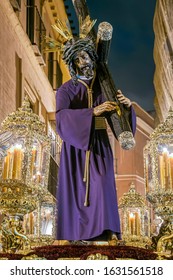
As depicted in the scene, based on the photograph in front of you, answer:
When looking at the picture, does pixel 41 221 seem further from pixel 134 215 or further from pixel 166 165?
pixel 134 215

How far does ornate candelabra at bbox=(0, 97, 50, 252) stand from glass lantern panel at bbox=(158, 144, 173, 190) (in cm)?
82

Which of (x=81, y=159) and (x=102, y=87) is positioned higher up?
(x=102, y=87)

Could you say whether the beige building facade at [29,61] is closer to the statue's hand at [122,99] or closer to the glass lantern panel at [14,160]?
the statue's hand at [122,99]

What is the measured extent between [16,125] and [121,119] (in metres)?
0.75

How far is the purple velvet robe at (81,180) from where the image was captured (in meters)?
4.01

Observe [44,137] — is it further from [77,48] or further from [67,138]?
[77,48]

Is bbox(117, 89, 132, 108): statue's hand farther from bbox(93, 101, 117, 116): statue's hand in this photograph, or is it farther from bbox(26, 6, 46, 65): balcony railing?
bbox(26, 6, 46, 65): balcony railing

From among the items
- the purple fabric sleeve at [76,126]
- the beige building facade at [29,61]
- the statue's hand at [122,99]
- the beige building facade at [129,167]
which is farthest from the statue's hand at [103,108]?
the beige building facade at [129,167]

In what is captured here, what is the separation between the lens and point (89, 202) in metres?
4.06

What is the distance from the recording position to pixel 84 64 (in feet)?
14.4

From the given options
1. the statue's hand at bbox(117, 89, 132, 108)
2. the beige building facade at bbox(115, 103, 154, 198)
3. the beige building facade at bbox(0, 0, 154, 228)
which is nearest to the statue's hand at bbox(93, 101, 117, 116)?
the statue's hand at bbox(117, 89, 132, 108)

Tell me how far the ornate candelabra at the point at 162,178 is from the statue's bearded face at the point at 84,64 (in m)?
0.66
